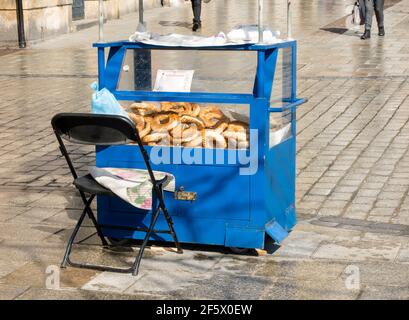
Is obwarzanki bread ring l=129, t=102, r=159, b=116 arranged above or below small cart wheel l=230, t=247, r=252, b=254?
above

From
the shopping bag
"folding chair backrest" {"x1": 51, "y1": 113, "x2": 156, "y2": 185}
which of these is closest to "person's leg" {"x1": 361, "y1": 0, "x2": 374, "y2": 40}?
the shopping bag

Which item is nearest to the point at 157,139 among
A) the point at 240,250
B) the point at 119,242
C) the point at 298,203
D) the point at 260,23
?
the point at 119,242

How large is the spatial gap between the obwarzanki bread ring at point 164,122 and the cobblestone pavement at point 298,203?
515 millimetres

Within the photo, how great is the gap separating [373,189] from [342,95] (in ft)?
15.5

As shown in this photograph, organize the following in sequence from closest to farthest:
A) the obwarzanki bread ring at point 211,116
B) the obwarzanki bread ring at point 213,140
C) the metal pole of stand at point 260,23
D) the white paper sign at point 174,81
Answer: the metal pole of stand at point 260,23
the obwarzanki bread ring at point 213,140
the obwarzanki bread ring at point 211,116
the white paper sign at point 174,81

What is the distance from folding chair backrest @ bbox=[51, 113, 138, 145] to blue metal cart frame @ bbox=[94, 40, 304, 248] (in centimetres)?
52

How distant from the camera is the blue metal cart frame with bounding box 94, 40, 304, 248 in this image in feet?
19.8

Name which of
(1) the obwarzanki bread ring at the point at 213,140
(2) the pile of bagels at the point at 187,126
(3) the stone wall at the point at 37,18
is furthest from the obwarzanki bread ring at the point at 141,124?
(3) the stone wall at the point at 37,18

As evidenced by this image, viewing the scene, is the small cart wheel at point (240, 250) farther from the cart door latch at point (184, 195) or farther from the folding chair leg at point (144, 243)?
the folding chair leg at point (144, 243)

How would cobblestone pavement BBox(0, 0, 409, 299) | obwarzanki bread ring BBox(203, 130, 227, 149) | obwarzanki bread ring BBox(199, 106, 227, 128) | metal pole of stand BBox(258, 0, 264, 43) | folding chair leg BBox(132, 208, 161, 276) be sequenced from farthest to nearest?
obwarzanki bread ring BBox(199, 106, 227, 128) < obwarzanki bread ring BBox(203, 130, 227, 149) < metal pole of stand BBox(258, 0, 264, 43) < folding chair leg BBox(132, 208, 161, 276) < cobblestone pavement BBox(0, 0, 409, 299)

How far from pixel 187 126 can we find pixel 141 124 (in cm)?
31

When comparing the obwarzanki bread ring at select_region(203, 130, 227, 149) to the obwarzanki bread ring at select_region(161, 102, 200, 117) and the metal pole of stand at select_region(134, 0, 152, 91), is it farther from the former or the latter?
the metal pole of stand at select_region(134, 0, 152, 91)

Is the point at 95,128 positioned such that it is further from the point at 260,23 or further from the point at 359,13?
the point at 359,13

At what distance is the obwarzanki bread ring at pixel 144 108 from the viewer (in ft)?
21.0
